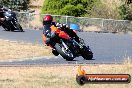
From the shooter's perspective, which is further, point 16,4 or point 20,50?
point 16,4

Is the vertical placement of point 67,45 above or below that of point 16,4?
above

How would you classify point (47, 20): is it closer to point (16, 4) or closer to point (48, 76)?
point (48, 76)

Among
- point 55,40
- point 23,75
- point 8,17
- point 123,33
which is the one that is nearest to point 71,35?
point 55,40

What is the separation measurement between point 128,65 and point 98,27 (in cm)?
2555

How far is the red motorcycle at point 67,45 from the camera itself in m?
13.0

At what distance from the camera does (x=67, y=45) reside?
14.8m

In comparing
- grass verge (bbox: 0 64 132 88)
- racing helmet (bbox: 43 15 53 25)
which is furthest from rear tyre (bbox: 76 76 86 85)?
grass verge (bbox: 0 64 132 88)

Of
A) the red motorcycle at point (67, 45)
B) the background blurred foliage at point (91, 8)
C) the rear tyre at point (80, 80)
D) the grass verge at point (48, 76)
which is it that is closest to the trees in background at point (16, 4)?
the background blurred foliage at point (91, 8)

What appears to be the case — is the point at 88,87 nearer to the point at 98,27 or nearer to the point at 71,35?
the point at 71,35

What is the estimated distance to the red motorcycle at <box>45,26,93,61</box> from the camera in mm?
12976

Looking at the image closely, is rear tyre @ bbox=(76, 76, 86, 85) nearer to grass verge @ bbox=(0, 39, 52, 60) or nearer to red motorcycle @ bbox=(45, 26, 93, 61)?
red motorcycle @ bbox=(45, 26, 93, 61)

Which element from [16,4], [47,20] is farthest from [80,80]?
[16,4]

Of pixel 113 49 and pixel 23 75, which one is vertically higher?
pixel 23 75

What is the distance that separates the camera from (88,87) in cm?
1338
